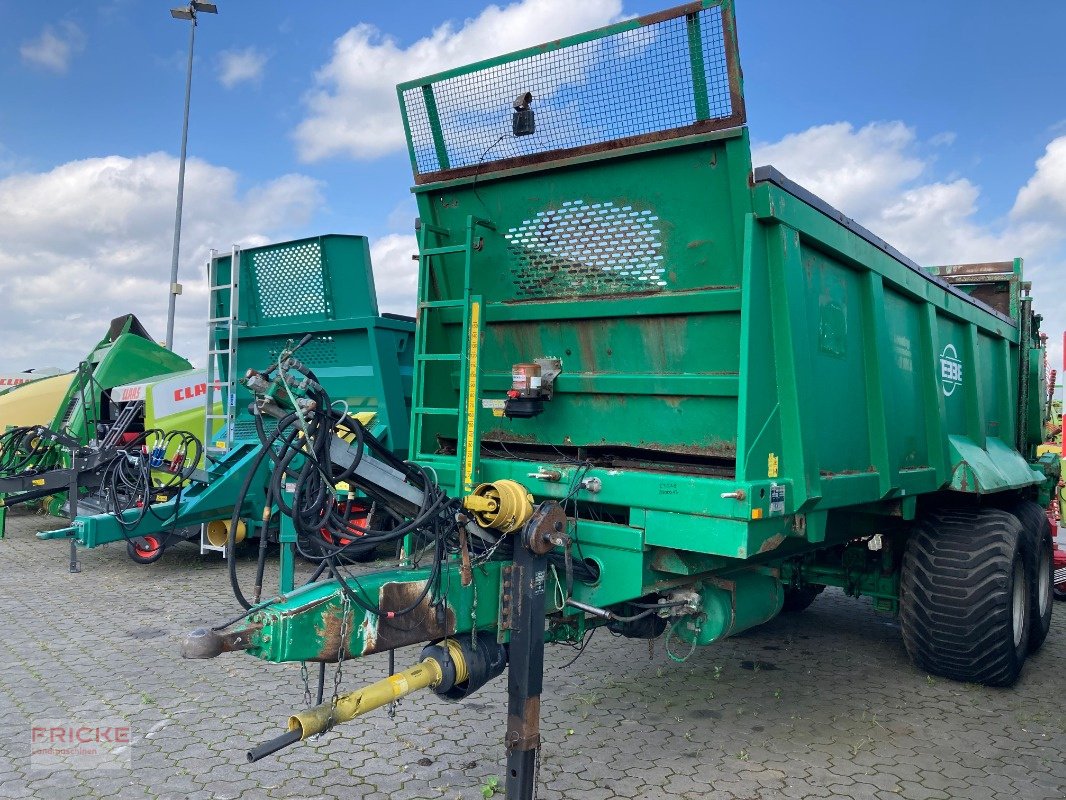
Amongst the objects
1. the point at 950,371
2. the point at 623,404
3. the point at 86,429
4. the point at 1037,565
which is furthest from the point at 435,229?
the point at 86,429

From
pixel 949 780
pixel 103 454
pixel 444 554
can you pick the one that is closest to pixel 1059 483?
pixel 949 780

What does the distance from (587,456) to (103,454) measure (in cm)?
582

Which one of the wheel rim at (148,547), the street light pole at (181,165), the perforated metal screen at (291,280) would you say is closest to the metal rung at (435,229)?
the perforated metal screen at (291,280)

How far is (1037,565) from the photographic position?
5.39m

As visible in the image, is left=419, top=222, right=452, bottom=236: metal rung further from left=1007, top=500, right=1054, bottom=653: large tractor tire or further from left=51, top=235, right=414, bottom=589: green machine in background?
left=1007, top=500, right=1054, bottom=653: large tractor tire

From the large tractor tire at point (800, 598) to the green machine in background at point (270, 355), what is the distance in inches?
133

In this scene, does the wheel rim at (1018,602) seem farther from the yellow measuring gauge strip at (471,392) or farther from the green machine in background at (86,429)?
the green machine in background at (86,429)

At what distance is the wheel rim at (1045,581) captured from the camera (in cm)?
557

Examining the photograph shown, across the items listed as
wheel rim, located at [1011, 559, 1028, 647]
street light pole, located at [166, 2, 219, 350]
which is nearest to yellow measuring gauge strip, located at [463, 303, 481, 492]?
wheel rim, located at [1011, 559, 1028, 647]

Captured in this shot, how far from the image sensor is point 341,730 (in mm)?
3988

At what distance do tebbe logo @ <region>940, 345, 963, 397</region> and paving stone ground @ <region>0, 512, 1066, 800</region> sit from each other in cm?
173

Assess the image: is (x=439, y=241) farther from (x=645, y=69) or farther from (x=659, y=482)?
(x=659, y=482)

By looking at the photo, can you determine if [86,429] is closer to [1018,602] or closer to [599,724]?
[599,724]

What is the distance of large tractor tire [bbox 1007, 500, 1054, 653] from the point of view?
207 inches
